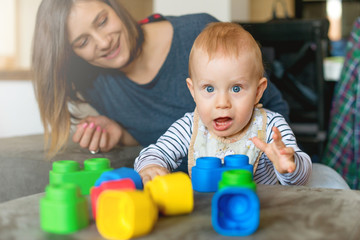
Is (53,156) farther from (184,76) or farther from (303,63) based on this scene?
(303,63)

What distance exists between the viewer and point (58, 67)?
110 centimetres

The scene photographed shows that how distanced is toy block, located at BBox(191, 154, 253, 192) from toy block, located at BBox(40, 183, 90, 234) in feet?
0.70

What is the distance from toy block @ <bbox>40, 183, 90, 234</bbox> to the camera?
53cm

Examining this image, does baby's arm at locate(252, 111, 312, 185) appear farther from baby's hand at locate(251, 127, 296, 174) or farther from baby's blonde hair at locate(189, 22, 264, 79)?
baby's blonde hair at locate(189, 22, 264, 79)

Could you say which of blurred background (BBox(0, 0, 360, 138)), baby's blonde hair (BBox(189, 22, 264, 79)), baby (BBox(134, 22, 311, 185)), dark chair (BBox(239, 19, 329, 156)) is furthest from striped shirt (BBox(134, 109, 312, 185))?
dark chair (BBox(239, 19, 329, 156))

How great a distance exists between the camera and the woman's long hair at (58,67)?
3.49 feet

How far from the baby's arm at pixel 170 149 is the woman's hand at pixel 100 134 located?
0.68 feet

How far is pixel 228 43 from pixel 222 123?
142mm

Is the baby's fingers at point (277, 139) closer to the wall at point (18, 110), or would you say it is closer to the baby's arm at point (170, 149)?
the baby's arm at point (170, 149)

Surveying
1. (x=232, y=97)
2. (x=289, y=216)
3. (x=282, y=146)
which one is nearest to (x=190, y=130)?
(x=232, y=97)

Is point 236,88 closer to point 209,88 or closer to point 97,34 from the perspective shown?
point 209,88

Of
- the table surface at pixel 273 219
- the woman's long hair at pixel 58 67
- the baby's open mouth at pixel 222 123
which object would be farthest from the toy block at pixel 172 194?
the woman's long hair at pixel 58 67

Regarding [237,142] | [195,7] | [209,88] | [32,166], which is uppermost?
[195,7]

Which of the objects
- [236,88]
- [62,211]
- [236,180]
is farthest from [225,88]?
[62,211]
